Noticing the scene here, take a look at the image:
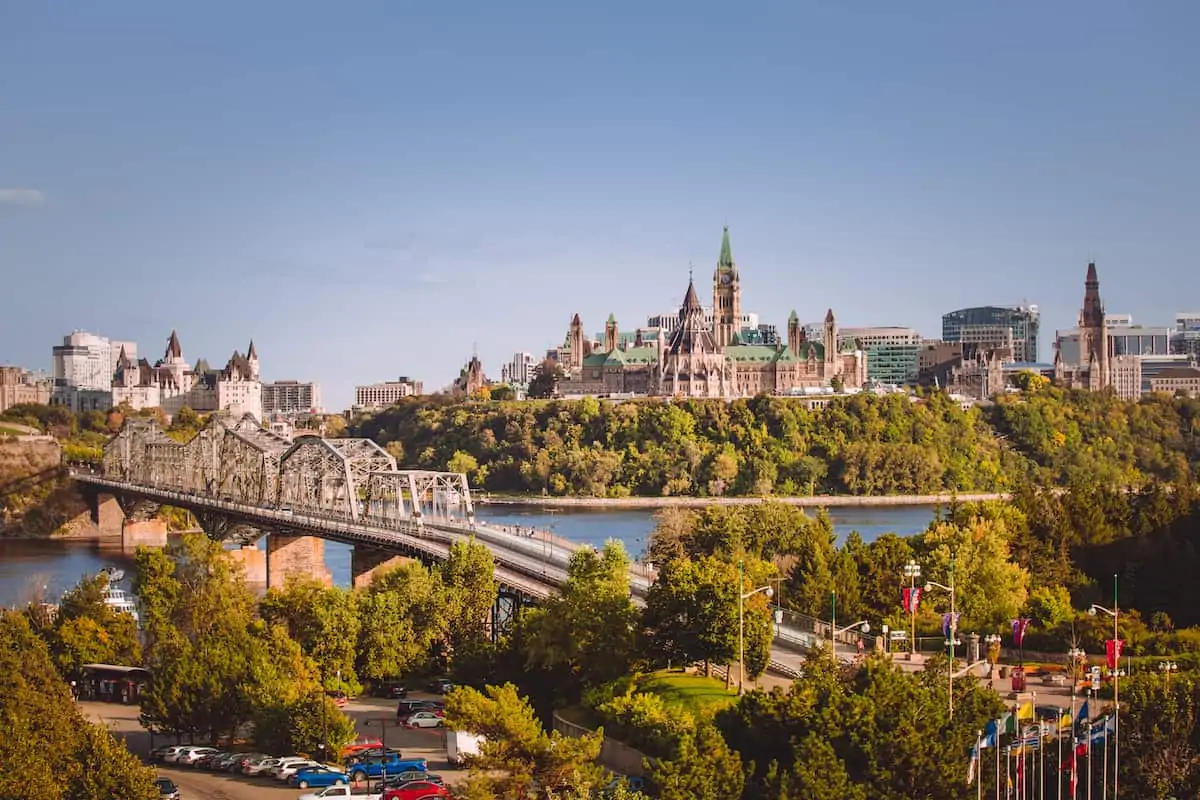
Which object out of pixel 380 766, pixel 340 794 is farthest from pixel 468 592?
pixel 340 794

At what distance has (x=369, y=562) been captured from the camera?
54875 mm

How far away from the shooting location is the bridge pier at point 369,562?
2126 inches

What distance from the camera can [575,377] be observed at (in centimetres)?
16538

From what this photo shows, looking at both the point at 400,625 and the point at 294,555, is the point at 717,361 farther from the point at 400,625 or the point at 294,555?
the point at 400,625

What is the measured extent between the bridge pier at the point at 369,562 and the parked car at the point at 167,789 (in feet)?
82.0

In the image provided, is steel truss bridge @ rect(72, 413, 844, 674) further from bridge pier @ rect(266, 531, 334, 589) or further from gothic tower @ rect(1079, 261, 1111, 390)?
gothic tower @ rect(1079, 261, 1111, 390)

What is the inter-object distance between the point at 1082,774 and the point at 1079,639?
35.3 feet

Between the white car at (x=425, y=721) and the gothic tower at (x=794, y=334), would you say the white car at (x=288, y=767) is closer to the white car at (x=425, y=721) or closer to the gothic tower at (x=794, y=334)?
the white car at (x=425, y=721)

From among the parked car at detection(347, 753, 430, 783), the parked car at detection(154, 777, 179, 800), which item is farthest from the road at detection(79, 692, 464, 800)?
the parked car at detection(347, 753, 430, 783)

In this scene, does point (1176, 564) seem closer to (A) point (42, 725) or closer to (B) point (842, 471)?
(A) point (42, 725)

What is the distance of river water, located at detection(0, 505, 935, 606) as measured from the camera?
66.4 meters

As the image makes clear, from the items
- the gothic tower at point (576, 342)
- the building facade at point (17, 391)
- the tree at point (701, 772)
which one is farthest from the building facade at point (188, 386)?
the tree at point (701, 772)

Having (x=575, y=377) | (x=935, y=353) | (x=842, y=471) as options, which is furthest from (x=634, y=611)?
(x=935, y=353)

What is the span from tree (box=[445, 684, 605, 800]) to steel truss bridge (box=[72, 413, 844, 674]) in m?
8.21
